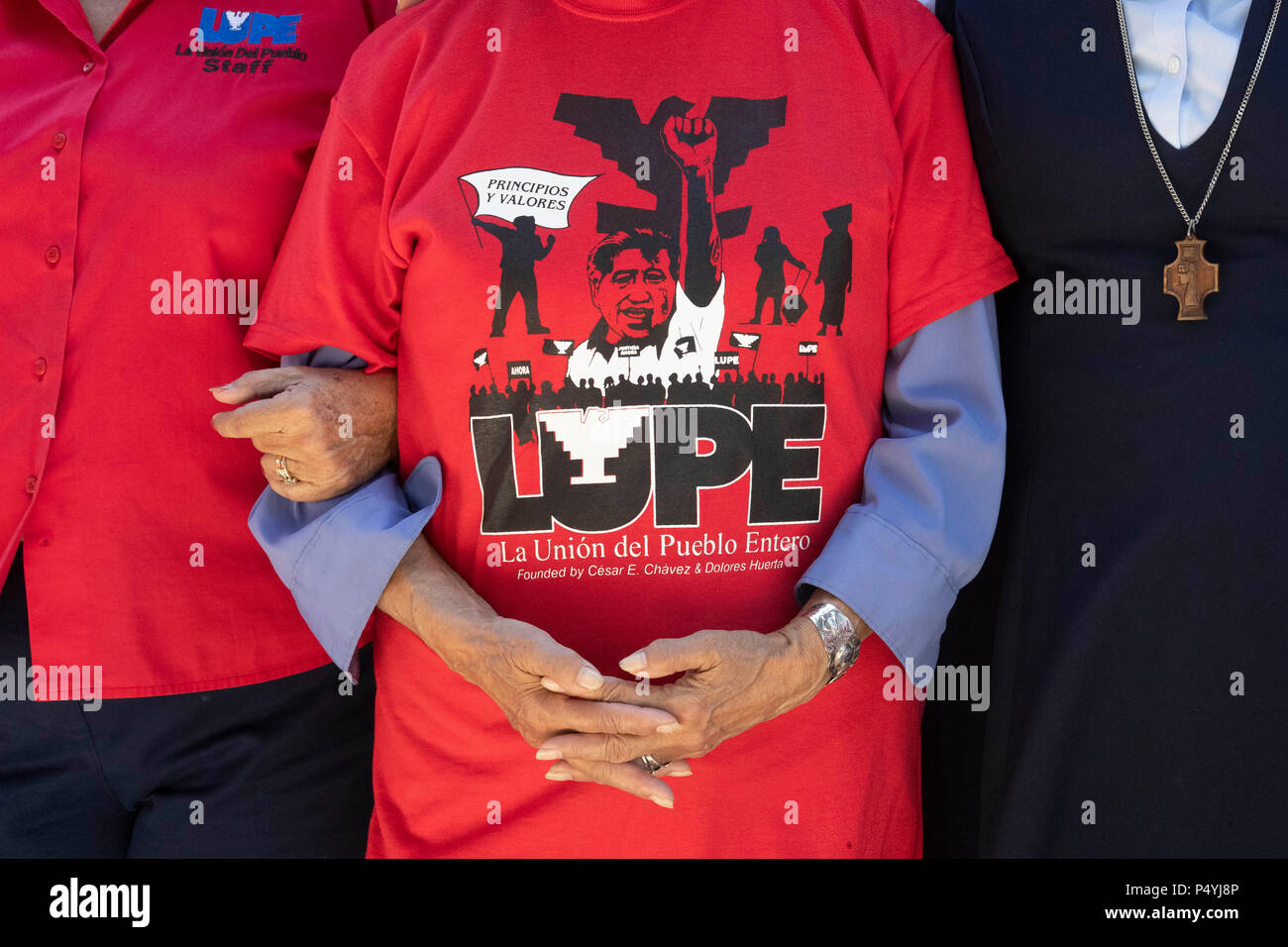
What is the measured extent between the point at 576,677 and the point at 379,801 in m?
0.52

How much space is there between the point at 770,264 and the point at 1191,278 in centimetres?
63

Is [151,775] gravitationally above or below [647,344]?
below

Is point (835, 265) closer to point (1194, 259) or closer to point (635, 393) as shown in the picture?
point (635, 393)

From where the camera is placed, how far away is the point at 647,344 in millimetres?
1703

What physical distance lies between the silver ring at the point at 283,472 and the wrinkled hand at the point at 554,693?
401mm

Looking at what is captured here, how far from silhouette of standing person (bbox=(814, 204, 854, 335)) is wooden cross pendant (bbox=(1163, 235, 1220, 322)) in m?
0.48

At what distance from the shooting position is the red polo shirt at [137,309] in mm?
1879

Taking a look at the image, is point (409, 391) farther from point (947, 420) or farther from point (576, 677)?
point (947, 420)

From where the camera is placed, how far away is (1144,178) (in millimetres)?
1707

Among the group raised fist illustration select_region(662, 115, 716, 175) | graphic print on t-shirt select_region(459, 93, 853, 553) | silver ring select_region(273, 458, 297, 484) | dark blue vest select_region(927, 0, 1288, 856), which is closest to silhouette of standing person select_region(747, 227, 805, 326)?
graphic print on t-shirt select_region(459, 93, 853, 553)

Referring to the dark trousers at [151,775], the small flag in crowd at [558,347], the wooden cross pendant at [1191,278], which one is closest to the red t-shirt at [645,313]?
the small flag in crowd at [558,347]

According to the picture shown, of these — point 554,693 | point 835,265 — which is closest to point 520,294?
point 835,265

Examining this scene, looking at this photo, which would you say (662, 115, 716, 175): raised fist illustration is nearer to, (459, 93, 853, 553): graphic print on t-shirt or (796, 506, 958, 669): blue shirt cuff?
(459, 93, 853, 553): graphic print on t-shirt

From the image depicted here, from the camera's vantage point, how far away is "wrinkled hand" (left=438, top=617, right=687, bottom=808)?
159 cm
